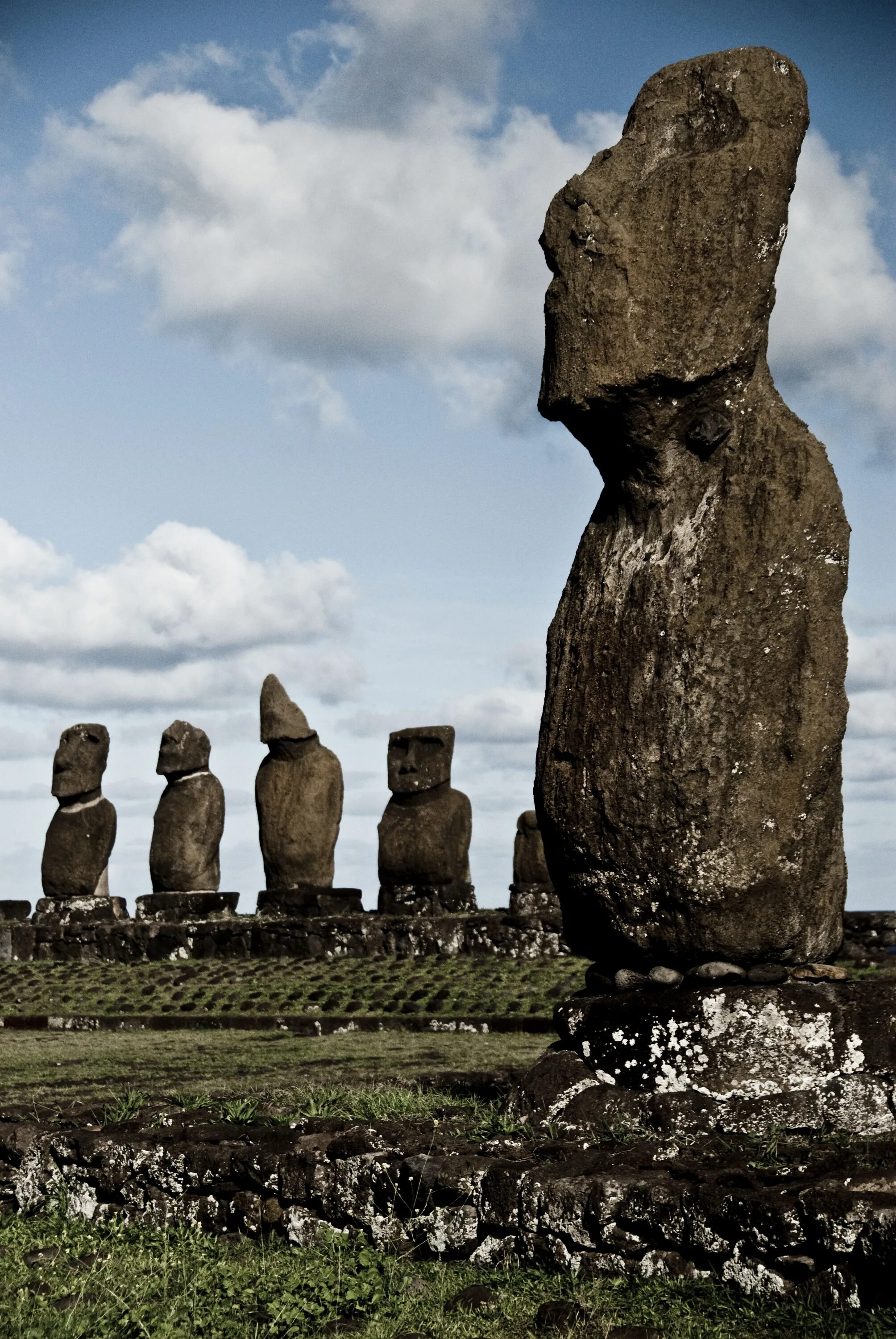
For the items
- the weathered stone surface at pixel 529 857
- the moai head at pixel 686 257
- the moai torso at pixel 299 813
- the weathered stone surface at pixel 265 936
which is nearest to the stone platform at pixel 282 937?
the weathered stone surface at pixel 265 936

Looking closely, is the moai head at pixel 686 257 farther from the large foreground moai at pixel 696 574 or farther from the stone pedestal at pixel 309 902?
the stone pedestal at pixel 309 902

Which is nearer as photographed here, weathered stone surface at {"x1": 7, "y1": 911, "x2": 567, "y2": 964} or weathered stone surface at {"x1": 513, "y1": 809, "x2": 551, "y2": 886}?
weathered stone surface at {"x1": 7, "y1": 911, "x2": 567, "y2": 964}

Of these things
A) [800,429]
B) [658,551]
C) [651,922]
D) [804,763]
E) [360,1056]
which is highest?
[800,429]

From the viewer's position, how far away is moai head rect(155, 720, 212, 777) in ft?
70.6

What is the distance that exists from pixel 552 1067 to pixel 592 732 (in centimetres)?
132

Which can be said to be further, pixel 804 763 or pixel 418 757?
pixel 418 757

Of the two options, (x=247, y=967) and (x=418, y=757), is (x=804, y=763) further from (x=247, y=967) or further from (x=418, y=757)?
(x=418, y=757)

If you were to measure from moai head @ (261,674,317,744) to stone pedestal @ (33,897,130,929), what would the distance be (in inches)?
133

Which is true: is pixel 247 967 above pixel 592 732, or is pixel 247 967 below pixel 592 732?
below

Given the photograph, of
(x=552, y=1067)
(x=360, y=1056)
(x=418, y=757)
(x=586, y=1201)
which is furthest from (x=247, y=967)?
(x=586, y=1201)

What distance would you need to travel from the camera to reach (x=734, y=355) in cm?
582

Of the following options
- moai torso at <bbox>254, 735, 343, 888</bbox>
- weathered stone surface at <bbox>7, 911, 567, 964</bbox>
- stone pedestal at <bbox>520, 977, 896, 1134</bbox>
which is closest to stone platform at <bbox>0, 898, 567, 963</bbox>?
weathered stone surface at <bbox>7, 911, 567, 964</bbox>

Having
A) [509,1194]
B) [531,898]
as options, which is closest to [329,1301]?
[509,1194]

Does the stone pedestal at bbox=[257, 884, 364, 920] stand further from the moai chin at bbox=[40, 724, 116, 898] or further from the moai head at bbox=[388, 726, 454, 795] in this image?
the moai chin at bbox=[40, 724, 116, 898]
